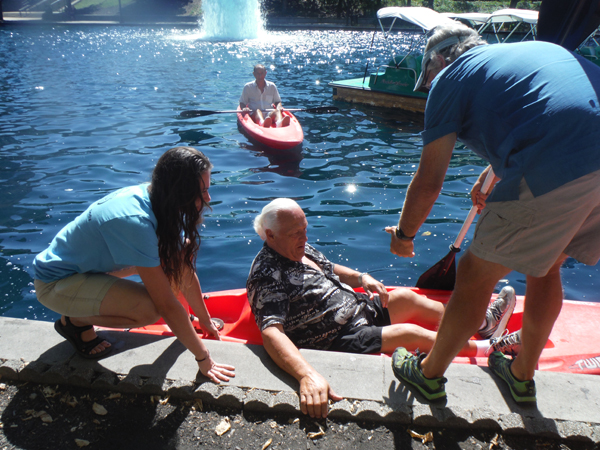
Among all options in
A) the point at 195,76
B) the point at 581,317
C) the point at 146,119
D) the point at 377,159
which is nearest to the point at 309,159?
the point at 377,159

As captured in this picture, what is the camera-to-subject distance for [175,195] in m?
2.29

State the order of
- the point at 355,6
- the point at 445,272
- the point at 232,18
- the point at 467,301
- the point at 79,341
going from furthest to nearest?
the point at 355,6 → the point at 232,18 → the point at 445,272 → the point at 79,341 → the point at 467,301

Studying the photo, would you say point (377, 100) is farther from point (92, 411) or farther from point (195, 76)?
point (92, 411)

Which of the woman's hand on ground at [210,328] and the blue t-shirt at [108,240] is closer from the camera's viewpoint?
the blue t-shirt at [108,240]

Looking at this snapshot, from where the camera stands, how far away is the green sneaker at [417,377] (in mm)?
2240

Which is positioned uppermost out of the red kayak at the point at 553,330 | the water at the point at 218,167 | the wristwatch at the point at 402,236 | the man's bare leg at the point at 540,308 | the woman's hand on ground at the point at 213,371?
the wristwatch at the point at 402,236

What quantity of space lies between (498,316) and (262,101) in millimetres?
7480

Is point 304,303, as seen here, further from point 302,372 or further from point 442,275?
point 442,275

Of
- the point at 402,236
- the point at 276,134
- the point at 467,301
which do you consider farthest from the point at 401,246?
the point at 276,134

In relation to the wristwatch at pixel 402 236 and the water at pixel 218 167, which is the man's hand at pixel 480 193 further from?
the water at pixel 218 167

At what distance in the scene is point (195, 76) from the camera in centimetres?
1827

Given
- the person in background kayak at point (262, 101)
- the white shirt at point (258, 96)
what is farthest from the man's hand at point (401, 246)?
the white shirt at point (258, 96)

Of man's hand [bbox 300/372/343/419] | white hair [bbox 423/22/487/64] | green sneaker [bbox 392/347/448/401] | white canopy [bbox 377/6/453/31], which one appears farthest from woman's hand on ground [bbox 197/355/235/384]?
white canopy [bbox 377/6/453/31]

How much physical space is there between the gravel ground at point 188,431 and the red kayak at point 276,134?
20.3ft
